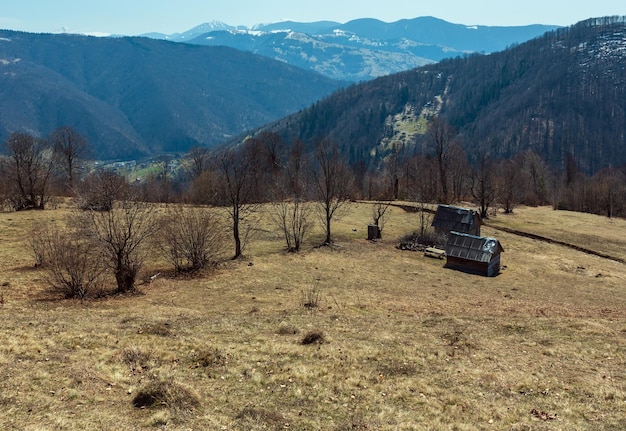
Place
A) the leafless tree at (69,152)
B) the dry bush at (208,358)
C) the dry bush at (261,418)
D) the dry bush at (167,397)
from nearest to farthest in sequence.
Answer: the dry bush at (261,418) → the dry bush at (167,397) → the dry bush at (208,358) → the leafless tree at (69,152)

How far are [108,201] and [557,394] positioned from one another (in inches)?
1049

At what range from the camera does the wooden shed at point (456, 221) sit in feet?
171

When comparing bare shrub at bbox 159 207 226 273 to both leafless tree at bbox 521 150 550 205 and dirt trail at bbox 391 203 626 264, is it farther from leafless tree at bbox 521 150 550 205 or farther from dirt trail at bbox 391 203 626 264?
leafless tree at bbox 521 150 550 205

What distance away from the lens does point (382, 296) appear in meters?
29.9

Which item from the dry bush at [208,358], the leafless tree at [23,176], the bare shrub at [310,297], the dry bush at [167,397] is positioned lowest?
the bare shrub at [310,297]

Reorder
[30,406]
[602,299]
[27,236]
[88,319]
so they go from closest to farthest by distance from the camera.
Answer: [30,406] < [88,319] < [602,299] < [27,236]

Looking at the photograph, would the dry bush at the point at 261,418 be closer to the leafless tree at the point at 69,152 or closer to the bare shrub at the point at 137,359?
the bare shrub at the point at 137,359

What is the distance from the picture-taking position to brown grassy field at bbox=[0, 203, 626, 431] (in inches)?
490

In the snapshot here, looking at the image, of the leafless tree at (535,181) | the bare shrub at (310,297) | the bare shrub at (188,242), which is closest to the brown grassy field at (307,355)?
the bare shrub at (310,297)

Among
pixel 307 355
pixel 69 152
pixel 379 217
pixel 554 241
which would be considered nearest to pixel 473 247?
pixel 379 217

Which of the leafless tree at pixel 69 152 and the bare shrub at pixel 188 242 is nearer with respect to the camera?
the bare shrub at pixel 188 242

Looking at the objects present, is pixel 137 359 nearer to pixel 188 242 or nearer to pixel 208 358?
pixel 208 358

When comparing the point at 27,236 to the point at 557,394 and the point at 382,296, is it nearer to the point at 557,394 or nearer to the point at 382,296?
the point at 382,296

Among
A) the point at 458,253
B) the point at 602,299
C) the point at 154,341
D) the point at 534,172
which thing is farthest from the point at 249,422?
the point at 534,172
